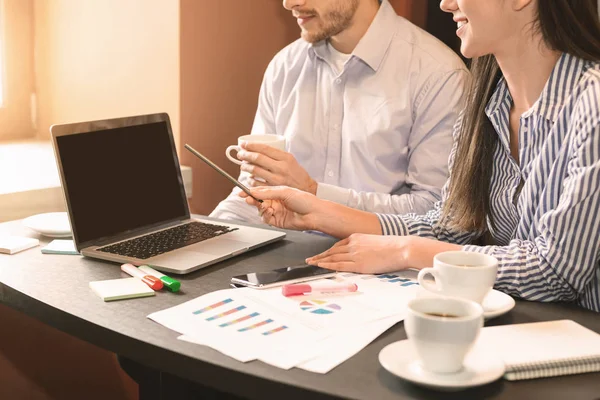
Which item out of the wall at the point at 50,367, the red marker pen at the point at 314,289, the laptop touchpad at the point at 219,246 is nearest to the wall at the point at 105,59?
the wall at the point at 50,367

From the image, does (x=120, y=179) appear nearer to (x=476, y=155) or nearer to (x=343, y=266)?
(x=343, y=266)

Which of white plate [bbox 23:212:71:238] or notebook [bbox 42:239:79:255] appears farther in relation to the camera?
white plate [bbox 23:212:71:238]

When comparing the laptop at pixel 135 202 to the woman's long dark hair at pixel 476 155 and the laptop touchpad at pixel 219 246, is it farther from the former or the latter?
the woman's long dark hair at pixel 476 155

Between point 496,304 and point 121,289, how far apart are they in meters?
0.58

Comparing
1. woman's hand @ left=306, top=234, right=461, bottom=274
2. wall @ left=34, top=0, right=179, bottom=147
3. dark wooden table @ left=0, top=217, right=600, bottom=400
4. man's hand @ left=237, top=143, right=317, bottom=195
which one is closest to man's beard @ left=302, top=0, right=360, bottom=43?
wall @ left=34, top=0, right=179, bottom=147

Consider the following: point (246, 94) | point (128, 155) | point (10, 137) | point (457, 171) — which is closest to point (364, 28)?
point (246, 94)

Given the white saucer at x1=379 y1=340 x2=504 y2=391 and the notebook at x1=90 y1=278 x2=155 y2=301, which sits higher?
the notebook at x1=90 y1=278 x2=155 y2=301

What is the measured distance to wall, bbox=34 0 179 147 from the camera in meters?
2.35

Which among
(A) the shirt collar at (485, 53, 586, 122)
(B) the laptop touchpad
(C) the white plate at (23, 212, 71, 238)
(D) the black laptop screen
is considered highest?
(A) the shirt collar at (485, 53, 586, 122)

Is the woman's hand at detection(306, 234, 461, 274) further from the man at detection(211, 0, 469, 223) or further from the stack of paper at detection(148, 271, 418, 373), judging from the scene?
the man at detection(211, 0, 469, 223)

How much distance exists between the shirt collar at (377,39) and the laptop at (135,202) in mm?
653

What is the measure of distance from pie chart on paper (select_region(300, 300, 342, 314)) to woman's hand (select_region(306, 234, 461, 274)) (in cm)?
17

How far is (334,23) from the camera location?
7.15ft

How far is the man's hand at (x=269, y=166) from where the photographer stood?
1649 mm
